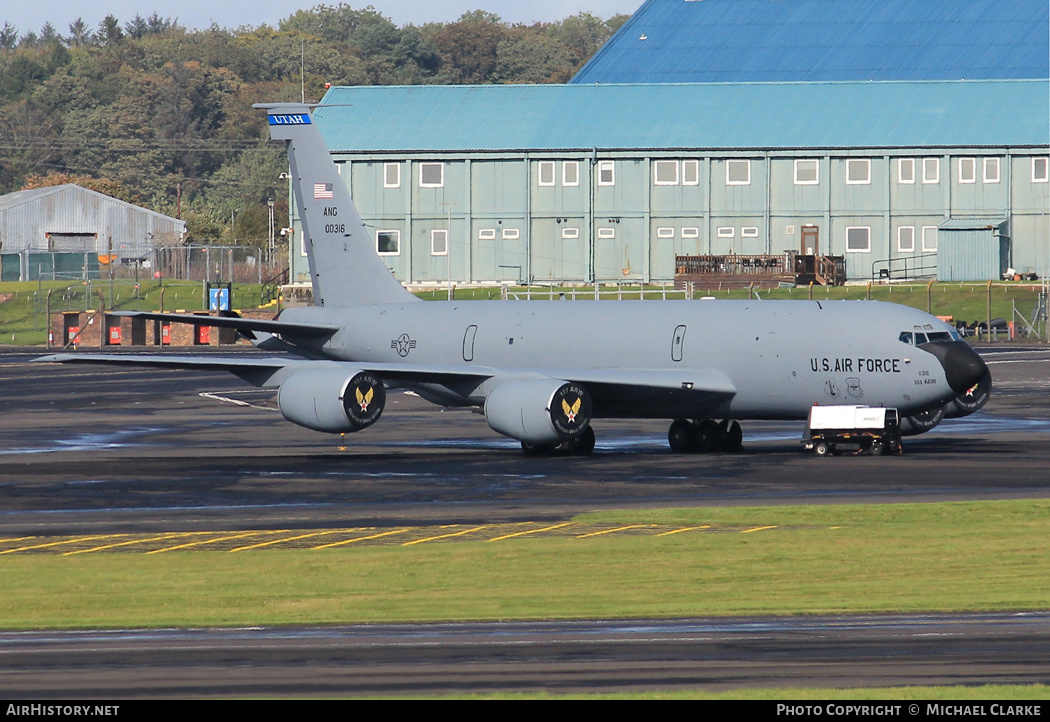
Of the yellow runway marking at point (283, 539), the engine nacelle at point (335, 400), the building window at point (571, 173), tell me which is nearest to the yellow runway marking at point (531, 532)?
the yellow runway marking at point (283, 539)

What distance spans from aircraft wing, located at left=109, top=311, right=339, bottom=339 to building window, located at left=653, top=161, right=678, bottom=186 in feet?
199

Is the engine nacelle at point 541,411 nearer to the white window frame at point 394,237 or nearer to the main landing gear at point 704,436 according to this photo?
the main landing gear at point 704,436

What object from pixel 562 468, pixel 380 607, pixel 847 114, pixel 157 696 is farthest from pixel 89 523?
pixel 847 114

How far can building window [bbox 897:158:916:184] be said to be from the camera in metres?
103

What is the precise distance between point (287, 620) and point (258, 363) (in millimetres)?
22356

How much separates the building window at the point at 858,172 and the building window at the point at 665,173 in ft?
37.1

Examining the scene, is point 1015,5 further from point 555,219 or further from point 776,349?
point 776,349

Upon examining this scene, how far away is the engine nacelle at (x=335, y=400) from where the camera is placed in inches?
1590

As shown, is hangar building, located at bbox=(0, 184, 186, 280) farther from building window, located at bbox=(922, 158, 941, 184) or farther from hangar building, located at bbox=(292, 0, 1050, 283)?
building window, located at bbox=(922, 158, 941, 184)

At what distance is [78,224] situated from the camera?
16338cm

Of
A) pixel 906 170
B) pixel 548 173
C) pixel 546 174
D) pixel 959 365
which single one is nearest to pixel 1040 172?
pixel 906 170

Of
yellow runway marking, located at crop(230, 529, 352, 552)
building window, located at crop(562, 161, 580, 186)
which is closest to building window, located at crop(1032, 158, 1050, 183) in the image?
building window, located at crop(562, 161, 580, 186)

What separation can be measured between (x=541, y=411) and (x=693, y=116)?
7040cm

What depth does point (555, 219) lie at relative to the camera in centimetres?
10744
